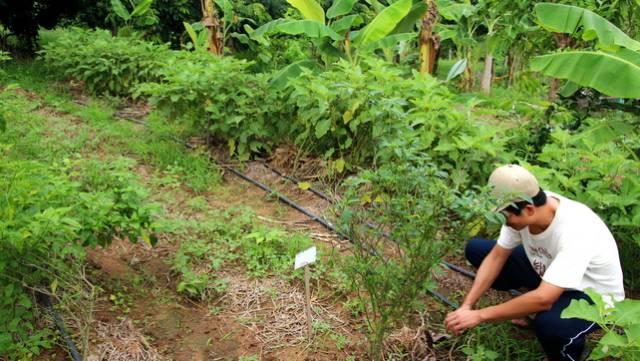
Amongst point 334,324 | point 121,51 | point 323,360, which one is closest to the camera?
point 323,360

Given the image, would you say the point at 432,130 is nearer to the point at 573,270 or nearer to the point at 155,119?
the point at 573,270

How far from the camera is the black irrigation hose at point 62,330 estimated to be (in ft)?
8.07

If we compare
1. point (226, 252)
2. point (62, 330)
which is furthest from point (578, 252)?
point (62, 330)

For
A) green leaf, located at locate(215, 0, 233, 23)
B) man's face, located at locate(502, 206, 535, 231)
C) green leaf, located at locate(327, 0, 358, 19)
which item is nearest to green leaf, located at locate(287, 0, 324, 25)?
green leaf, located at locate(327, 0, 358, 19)

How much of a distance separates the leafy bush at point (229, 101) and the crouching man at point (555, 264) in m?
2.96

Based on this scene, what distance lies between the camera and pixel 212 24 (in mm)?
7414

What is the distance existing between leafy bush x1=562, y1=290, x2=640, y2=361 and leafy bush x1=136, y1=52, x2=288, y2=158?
3.56 m

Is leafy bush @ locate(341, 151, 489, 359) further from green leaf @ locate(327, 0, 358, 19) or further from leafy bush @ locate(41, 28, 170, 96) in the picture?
leafy bush @ locate(41, 28, 170, 96)

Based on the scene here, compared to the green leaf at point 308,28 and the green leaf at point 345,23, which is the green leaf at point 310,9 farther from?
the green leaf at point 308,28

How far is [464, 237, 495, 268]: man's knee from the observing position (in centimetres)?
311

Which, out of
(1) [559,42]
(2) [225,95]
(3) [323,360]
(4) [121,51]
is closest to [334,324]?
(3) [323,360]

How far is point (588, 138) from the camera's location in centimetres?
348

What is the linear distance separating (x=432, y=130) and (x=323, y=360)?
6.35ft

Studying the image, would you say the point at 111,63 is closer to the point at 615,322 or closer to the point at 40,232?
the point at 40,232
